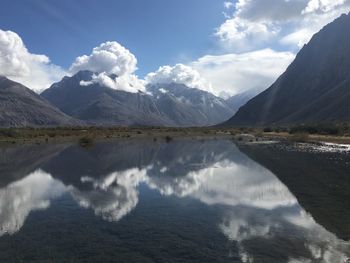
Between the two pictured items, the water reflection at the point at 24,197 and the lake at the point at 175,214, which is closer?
the lake at the point at 175,214

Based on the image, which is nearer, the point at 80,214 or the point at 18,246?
the point at 18,246

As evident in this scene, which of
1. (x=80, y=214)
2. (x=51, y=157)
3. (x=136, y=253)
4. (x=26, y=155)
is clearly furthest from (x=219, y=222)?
(x=26, y=155)

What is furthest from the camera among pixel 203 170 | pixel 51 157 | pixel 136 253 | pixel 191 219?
pixel 51 157

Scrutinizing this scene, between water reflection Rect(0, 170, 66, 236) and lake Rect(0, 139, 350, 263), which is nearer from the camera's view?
lake Rect(0, 139, 350, 263)

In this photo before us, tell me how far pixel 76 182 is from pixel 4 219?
646 inches

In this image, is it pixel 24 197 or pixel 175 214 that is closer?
pixel 175 214

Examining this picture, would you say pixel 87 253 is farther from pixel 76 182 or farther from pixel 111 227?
pixel 76 182

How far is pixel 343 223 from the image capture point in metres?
27.0

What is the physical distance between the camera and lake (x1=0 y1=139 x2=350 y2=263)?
21375 millimetres

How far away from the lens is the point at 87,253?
69.5 feet

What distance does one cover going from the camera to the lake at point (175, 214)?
2138 centimetres

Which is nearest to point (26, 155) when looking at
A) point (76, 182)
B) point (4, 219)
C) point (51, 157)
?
point (51, 157)

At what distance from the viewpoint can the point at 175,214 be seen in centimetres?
2970

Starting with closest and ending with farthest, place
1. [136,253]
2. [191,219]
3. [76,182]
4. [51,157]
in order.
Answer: [136,253] → [191,219] → [76,182] → [51,157]
